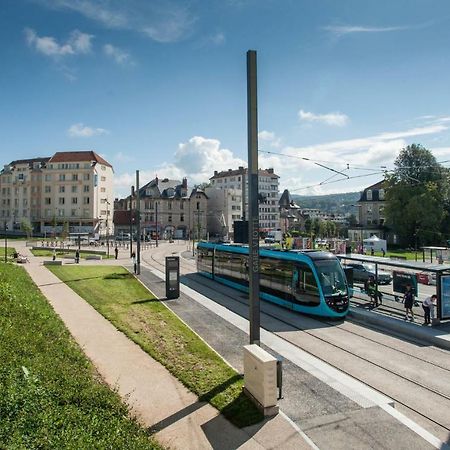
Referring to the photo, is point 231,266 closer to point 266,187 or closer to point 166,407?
point 166,407

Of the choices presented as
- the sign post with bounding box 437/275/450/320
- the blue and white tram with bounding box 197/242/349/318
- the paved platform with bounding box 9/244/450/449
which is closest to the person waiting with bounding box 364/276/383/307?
the blue and white tram with bounding box 197/242/349/318

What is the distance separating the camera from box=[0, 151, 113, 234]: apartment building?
9069cm

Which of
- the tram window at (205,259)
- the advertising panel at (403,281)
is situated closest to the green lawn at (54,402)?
the advertising panel at (403,281)

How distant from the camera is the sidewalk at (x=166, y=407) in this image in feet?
25.7

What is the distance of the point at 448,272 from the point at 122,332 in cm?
1421

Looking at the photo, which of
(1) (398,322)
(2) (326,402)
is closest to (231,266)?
(1) (398,322)

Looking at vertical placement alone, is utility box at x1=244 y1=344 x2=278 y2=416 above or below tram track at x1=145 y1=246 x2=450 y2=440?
above

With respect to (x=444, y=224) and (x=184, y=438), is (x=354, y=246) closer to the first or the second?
(x=444, y=224)

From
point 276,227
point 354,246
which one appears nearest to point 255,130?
point 354,246

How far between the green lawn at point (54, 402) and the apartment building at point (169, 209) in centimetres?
8394

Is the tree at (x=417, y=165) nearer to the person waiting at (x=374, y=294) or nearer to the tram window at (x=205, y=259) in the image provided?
the tram window at (x=205, y=259)

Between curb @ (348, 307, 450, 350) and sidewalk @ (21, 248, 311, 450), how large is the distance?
30.4 feet

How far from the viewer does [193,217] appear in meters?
99.9

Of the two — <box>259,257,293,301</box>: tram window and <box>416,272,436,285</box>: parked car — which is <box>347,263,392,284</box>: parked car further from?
<box>259,257,293,301</box>: tram window
